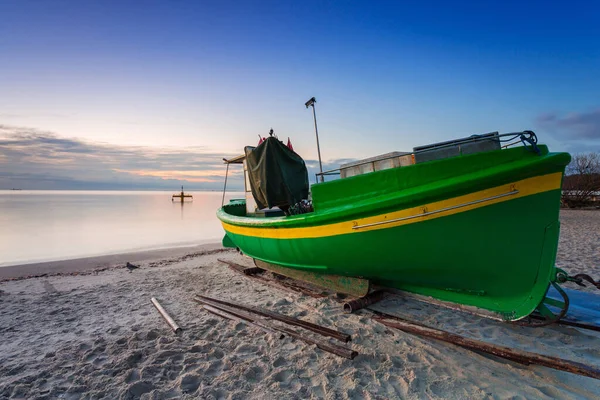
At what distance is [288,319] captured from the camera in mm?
4504

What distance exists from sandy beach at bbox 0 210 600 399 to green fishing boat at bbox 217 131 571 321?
1.79 ft

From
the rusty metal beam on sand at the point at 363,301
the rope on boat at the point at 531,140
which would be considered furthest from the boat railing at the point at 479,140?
the rusty metal beam on sand at the point at 363,301

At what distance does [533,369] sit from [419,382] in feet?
3.96

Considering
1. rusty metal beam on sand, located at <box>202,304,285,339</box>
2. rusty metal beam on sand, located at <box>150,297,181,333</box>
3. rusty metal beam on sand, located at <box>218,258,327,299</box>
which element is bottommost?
rusty metal beam on sand, located at <box>218,258,327,299</box>

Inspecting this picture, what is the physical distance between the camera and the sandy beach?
298 cm

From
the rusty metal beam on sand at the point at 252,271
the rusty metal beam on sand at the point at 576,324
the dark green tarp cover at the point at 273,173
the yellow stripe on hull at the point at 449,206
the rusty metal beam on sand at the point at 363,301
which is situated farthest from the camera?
the rusty metal beam on sand at the point at 252,271

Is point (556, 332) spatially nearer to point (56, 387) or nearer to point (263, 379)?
point (263, 379)

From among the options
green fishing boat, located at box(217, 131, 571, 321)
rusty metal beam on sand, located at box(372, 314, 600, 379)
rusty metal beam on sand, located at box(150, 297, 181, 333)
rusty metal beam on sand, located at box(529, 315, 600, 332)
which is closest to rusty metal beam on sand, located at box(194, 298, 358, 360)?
rusty metal beam on sand, located at box(150, 297, 181, 333)

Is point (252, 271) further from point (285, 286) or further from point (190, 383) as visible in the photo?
point (190, 383)

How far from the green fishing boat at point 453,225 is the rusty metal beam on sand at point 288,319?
0.99 metres

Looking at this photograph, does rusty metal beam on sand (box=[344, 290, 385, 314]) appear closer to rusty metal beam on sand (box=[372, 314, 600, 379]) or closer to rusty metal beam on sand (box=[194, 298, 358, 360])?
rusty metal beam on sand (box=[372, 314, 600, 379])

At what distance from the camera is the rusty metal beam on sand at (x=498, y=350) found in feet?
9.68

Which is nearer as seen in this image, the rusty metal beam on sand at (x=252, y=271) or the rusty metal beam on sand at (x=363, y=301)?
the rusty metal beam on sand at (x=363, y=301)

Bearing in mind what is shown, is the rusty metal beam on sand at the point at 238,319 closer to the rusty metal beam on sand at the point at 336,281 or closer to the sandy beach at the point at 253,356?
the sandy beach at the point at 253,356
